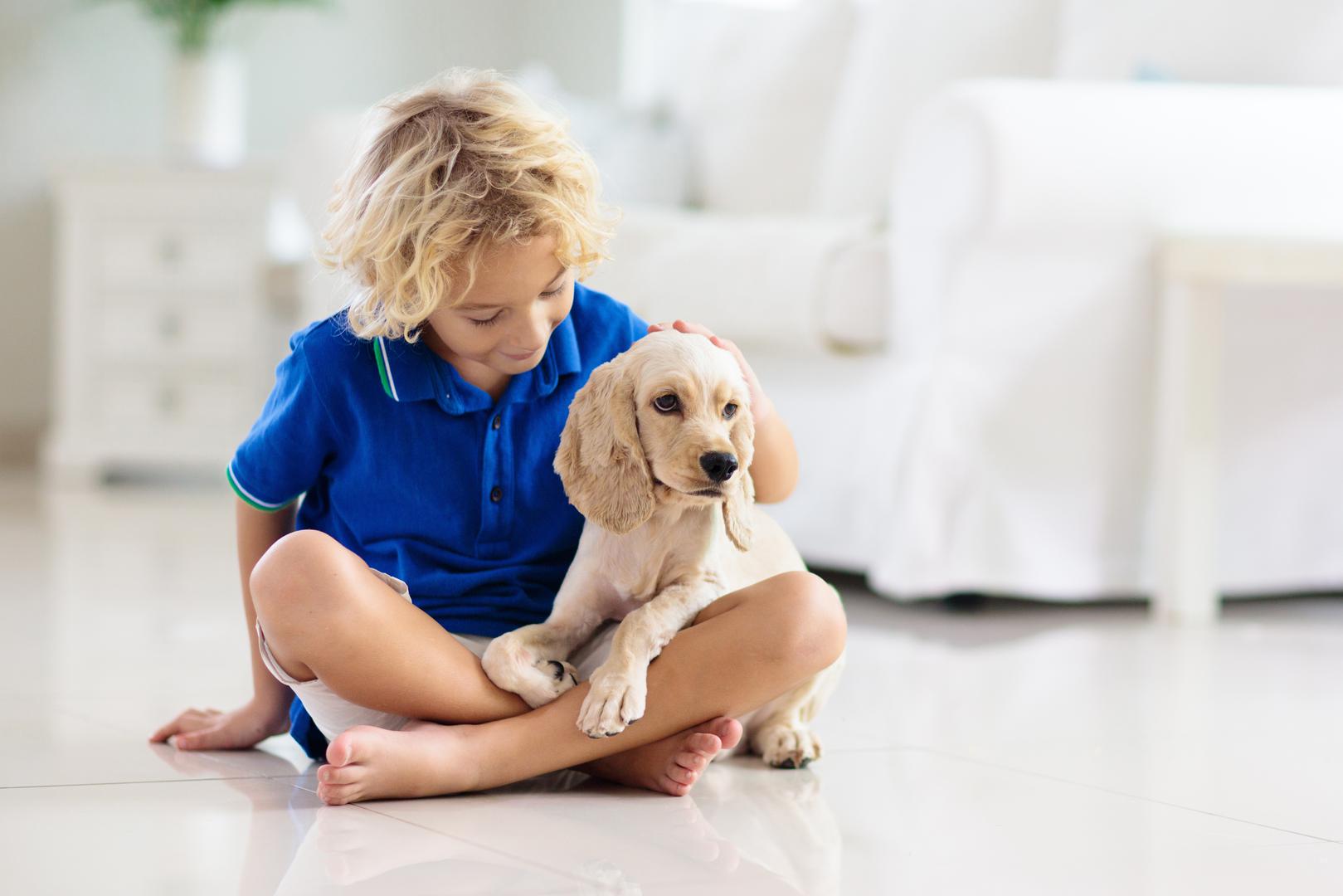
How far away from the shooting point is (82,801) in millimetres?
1130

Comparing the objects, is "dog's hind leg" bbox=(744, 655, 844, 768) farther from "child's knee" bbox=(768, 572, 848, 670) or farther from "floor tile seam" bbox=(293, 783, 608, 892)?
"floor tile seam" bbox=(293, 783, 608, 892)

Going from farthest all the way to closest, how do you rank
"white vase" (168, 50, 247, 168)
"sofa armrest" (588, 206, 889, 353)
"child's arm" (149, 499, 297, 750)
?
"white vase" (168, 50, 247, 168), "sofa armrest" (588, 206, 889, 353), "child's arm" (149, 499, 297, 750)

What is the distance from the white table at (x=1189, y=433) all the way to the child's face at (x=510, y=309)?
123 cm

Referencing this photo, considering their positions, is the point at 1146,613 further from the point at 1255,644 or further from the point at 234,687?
the point at 234,687

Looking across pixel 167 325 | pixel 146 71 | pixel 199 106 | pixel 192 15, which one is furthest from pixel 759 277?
pixel 146 71

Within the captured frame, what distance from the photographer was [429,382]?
1245mm

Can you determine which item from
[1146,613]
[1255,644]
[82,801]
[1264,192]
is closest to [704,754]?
[82,801]

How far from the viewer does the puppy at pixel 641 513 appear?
111 cm

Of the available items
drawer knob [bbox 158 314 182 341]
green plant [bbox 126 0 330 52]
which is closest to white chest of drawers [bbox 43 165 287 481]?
drawer knob [bbox 158 314 182 341]

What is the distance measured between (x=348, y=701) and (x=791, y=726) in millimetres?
351

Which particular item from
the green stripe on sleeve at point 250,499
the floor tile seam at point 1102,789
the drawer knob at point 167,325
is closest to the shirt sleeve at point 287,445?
the green stripe on sleeve at point 250,499

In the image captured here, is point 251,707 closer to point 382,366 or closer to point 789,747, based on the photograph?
point 382,366

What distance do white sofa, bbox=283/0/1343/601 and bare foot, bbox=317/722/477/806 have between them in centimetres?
116

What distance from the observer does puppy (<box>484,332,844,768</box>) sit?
1.11m
